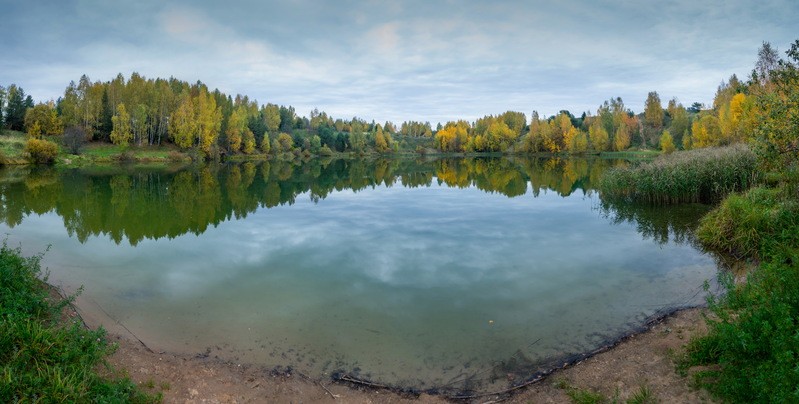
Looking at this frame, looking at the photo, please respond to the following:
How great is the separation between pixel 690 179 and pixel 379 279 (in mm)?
19512

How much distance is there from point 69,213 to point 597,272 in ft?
84.0

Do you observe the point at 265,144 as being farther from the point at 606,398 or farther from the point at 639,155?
the point at 606,398

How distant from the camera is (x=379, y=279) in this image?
12.2 m

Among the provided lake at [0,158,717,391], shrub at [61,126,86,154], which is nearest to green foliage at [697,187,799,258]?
lake at [0,158,717,391]

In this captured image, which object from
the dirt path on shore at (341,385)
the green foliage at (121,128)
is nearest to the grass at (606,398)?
the dirt path on shore at (341,385)

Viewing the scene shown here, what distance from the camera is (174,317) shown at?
9.62 metres

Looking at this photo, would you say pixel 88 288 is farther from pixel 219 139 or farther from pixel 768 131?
pixel 219 139

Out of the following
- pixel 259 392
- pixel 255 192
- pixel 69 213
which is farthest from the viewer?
pixel 255 192

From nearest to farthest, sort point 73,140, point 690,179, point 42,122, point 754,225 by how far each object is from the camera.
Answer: point 754,225
point 690,179
point 73,140
point 42,122

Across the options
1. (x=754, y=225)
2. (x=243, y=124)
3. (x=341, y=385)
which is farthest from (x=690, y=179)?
(x=243, y=124)

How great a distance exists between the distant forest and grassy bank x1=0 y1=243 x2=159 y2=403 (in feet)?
150

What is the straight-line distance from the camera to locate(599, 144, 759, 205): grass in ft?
71.1

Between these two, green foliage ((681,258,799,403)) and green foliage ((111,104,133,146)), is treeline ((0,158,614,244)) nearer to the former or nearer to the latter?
green foliage ((681,258,799,403))

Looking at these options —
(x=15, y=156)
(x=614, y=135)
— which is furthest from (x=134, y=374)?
(x=614, y=135)
